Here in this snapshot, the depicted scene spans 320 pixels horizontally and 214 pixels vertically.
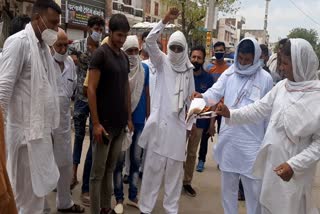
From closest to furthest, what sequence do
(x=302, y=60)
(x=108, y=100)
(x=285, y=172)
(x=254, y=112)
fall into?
1. (x=285, y=172)
2. (x=302, y=60)
3. (x=254, y=112)
4. (x=108, y=100)

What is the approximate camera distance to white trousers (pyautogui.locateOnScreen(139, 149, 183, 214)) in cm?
377

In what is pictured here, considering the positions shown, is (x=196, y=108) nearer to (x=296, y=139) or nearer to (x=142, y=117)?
(x=296, y=139)

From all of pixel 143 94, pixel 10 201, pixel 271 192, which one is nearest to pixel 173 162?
pixel 143 94

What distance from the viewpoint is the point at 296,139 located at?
8.56 feet

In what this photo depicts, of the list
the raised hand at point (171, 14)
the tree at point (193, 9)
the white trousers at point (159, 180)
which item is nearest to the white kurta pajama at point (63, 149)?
the white trousers at point (159, 180)

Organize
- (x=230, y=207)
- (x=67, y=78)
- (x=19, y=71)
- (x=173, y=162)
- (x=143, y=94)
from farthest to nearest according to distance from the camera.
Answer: (x=143, y=94) < (x=67, y=78) < (x=173, y=162) < (x=230, y=207) < (x=19, y=71)

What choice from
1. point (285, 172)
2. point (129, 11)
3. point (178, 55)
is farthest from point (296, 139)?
point (129, 11)

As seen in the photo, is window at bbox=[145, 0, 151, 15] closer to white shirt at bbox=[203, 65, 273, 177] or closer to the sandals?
the sandals

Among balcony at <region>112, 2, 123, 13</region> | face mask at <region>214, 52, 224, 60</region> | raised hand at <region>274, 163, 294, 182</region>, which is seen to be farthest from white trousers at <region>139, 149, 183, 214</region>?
balcony at <region>112, 2, 123, 13</region>

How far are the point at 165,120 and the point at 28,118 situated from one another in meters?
1.43

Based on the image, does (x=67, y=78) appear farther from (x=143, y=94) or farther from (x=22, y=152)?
(x=22, y=152)

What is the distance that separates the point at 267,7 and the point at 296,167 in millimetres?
33308

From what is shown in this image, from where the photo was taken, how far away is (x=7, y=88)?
101 inches

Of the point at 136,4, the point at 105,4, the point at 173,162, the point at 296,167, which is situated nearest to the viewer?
the point at 296,167
